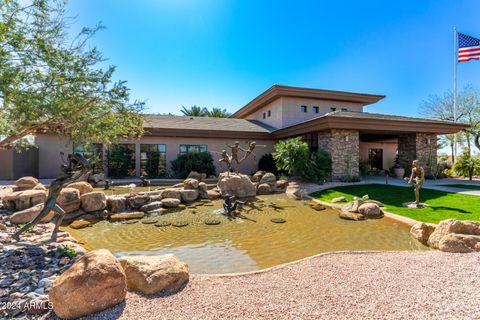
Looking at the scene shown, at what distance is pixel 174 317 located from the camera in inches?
101

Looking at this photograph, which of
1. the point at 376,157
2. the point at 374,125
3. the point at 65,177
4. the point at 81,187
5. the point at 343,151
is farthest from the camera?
the point at 376,157

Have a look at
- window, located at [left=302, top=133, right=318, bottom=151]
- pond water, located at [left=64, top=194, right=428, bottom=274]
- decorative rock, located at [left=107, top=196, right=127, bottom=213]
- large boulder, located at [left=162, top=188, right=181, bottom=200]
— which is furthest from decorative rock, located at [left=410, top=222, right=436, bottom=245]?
window, located at [left=302, top=133, right=318, bottom=151]

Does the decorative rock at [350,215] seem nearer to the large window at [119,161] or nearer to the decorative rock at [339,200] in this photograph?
the decorative rock at [339,200]

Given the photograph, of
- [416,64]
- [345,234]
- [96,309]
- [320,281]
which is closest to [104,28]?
[96,309]

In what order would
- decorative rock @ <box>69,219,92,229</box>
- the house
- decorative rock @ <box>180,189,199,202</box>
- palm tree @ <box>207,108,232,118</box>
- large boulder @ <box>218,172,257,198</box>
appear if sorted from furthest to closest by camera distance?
palm tree @ <box>207,108,232,118</box> → the house → large boulder @ <box>218,172,257,198</box> → decorative rock @ <box>180,189,199,202</box> → decorative rock @ <box>69,219,92,229</box>

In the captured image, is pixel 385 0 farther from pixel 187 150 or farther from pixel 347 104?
pixel 187 150

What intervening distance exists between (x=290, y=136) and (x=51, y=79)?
604 inches

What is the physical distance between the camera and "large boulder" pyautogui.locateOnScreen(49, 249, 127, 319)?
2.52m

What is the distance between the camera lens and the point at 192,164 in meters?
16.6

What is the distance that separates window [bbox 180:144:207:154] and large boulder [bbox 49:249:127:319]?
621 inches

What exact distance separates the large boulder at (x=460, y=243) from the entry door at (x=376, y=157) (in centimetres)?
1829

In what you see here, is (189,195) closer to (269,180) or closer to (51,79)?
(269,180)

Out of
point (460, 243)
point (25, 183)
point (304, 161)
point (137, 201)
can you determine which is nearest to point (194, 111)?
point (304, 161)

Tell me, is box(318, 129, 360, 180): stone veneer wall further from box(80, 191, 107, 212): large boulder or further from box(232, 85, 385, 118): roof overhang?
box(80, 191, 107, 212): large boulder
